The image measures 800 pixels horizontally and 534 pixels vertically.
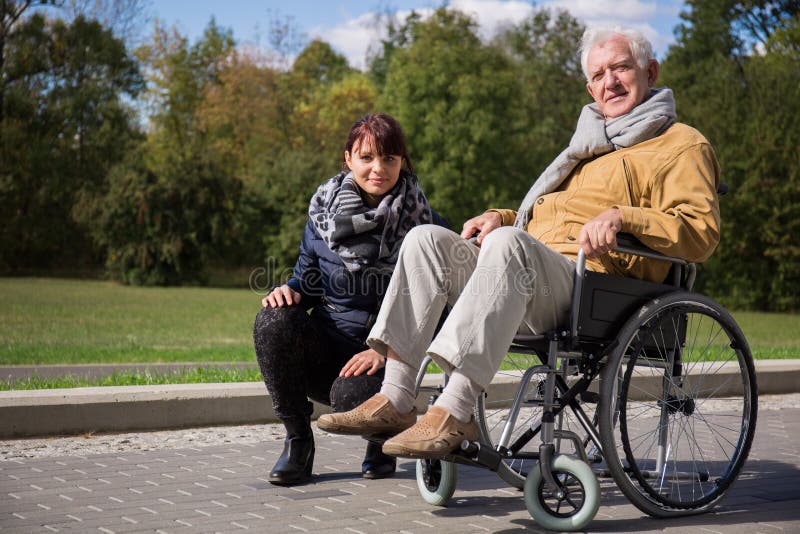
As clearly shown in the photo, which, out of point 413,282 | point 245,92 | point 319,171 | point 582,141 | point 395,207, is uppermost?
point 245,92

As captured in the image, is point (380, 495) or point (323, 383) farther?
point (323, 383)

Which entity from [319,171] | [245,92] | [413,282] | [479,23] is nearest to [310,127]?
[245,92]

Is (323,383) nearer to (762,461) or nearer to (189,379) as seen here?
(762,461)

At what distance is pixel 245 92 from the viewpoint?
52.0 meters

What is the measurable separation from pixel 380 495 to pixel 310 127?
160 ft

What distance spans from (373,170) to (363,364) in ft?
2.87

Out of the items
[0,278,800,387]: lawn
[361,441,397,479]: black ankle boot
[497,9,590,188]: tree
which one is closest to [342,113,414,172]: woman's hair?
[361,441,397,479]: black ankle boot

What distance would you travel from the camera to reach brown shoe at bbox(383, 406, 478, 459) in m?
3.17

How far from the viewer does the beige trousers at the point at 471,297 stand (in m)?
3.27

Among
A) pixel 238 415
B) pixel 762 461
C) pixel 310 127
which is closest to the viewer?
pixel 762 461

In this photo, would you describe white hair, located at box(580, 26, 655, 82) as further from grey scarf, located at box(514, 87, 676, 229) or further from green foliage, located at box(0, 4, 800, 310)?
green foliage, located at box(0, 4, 800, 310)

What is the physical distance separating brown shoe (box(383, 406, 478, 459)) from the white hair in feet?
5.91

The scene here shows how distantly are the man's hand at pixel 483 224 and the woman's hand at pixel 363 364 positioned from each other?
633 mm

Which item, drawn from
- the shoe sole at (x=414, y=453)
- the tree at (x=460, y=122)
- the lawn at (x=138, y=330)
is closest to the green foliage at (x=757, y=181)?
the lawn at (x=138, y=330)
